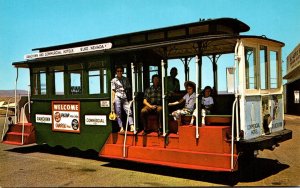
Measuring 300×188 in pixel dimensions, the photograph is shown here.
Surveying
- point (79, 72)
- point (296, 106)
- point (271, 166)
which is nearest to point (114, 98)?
point (79, 72)

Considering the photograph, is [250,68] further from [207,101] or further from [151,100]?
[151,100]

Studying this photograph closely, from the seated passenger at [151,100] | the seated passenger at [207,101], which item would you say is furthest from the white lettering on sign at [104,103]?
the seated passenger at [207,101]

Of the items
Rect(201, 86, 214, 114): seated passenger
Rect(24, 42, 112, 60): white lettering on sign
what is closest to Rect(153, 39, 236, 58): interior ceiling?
Rect(201, 86, 214, 114): seated passenger

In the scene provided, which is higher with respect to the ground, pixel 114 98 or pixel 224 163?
pixel 114 98

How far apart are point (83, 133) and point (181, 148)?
10.1 ft

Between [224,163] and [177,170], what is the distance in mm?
1893

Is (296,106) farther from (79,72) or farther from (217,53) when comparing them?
(79,72)

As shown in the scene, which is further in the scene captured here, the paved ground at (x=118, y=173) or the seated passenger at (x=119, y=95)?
the seated passenger at (x=119, y=95)

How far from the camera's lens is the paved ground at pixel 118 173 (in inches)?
273

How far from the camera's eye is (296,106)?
27.4 metres

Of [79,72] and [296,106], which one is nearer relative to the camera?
[79,72]

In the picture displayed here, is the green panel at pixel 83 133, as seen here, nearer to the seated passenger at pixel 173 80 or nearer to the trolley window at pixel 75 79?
the trolley window at pixel 75 79

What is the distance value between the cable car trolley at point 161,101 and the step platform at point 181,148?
0.02m

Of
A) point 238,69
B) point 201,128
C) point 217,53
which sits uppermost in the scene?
point 217,53
